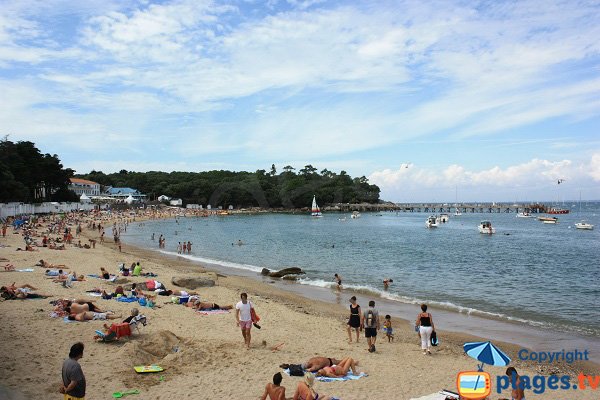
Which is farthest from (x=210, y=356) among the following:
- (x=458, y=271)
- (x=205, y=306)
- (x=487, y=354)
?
(x=458, y=271)

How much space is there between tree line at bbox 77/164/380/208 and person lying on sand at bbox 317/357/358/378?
5475 inches

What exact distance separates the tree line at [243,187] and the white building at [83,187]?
17410mm

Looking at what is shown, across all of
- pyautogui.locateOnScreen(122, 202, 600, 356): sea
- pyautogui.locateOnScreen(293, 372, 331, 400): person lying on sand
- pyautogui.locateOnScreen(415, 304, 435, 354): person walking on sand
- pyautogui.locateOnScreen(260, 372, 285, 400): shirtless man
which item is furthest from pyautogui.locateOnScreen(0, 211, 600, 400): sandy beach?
pyautogui.locateOnScreen(122, 202, 600, 356): sea

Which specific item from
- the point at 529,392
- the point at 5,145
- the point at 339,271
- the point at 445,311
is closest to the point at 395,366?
the point at 529,392

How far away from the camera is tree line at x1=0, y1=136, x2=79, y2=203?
56.7 meters

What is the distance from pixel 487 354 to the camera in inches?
322

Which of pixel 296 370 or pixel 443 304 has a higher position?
pixel 296 370

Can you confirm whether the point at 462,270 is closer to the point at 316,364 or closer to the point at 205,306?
the point at 205,306

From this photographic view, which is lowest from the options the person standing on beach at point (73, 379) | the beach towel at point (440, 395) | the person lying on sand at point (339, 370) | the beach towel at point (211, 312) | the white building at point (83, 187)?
the beach towel at point (211, 312)

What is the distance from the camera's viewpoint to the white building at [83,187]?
124 metres

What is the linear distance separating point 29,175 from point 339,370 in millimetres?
76008

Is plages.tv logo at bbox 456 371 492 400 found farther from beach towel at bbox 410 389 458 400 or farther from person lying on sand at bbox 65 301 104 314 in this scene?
person lying on sand at bbox 65 301 104 314

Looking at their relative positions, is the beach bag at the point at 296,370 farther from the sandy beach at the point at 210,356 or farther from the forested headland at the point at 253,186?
the forested headland at the point at 253,186

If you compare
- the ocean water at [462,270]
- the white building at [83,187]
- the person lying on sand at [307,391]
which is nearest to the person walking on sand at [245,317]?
the person lying on sand at [307,391]
